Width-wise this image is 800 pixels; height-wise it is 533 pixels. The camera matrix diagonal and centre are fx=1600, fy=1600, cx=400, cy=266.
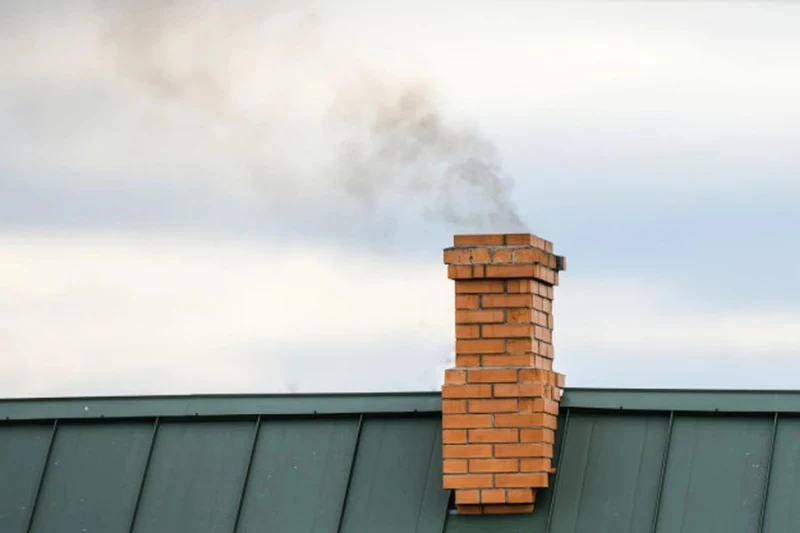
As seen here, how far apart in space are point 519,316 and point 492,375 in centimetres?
43

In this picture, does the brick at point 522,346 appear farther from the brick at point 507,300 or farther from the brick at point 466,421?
the brick at point 466,421

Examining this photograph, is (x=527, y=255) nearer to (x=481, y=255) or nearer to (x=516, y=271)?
(x=516, y=271)

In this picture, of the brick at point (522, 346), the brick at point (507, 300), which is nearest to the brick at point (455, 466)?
the brick at point (522, 346)

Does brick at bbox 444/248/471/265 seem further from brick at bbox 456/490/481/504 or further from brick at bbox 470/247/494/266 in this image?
A: brick at bbox 456/490/481/504

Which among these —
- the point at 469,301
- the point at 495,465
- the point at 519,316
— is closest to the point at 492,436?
the point at 495,465

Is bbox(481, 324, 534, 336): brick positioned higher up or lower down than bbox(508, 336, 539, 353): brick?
→ higher up

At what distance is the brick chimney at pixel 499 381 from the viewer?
1003 centimetres

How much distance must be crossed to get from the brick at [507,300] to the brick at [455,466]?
102cm

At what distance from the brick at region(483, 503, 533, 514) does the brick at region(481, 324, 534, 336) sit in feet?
3.51

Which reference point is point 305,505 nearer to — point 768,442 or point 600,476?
point 600,476

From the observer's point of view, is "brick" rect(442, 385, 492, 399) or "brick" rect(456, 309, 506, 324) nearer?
"brick" rect(442, 385, 492, 399)

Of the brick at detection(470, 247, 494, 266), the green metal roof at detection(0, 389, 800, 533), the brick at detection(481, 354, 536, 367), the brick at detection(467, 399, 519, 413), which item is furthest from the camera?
the brick at detection(470, 247, 494, 266)

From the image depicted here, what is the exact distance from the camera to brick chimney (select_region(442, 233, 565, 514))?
10.0 meters

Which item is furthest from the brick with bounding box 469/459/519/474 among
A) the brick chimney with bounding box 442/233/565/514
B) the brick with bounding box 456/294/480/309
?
the brick with bounding box 456/294/480/309
